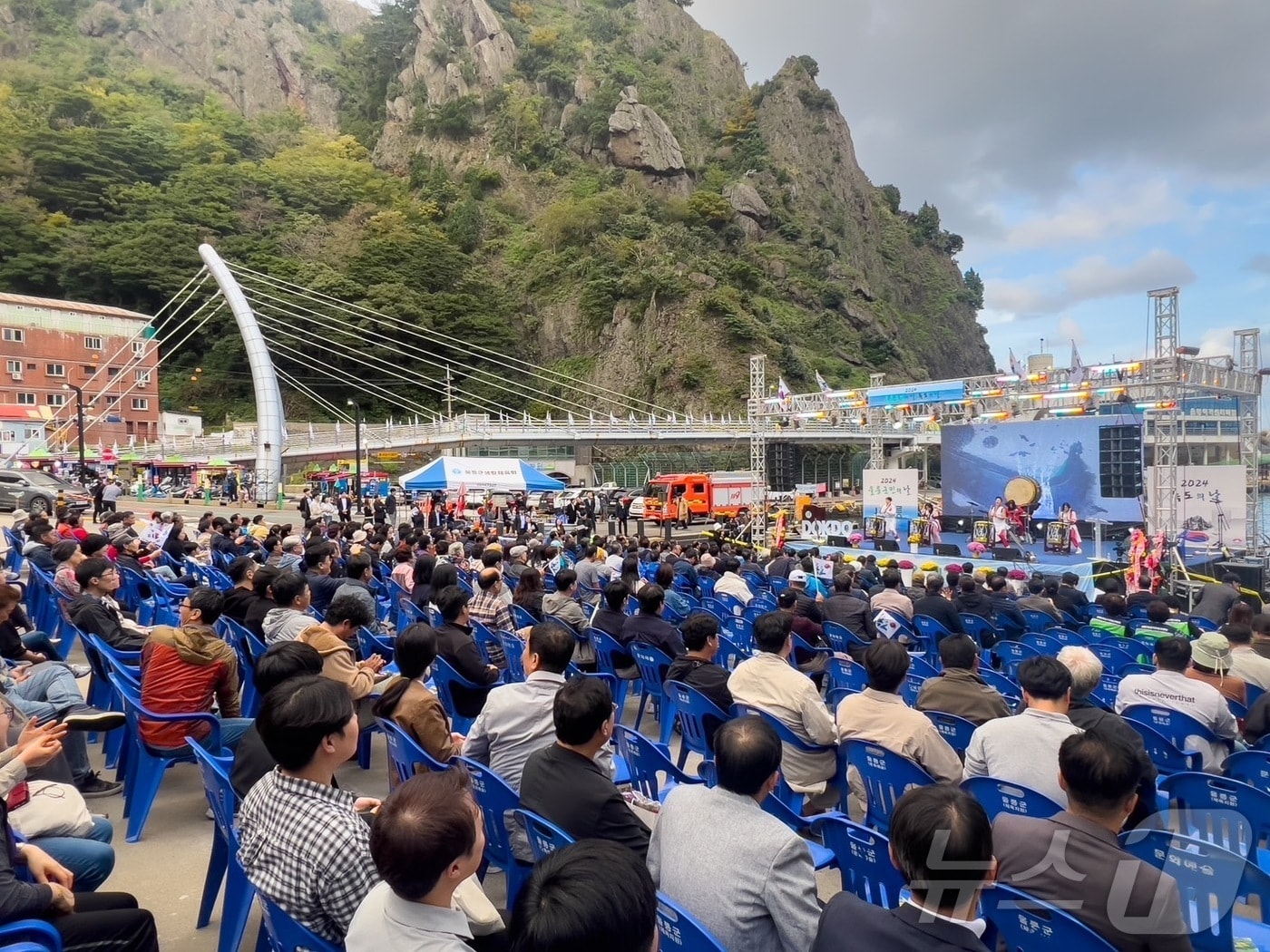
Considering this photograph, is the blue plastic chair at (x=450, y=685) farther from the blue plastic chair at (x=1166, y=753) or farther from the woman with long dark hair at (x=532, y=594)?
the blue plastic chair at (x=1166, y=753)

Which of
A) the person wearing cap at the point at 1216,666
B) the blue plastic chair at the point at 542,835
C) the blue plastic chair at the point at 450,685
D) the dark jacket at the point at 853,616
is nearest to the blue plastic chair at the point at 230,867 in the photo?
the blue plastic chair at the point at 542,835

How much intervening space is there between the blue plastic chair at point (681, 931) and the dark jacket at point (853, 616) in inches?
209

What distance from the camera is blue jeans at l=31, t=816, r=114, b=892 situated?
251 cm

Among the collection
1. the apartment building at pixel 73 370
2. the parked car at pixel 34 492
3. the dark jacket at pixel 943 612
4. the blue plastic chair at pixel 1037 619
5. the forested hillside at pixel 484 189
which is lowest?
the blue plastic chair at pixel 1037 619

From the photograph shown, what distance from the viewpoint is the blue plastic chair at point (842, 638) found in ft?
21.4

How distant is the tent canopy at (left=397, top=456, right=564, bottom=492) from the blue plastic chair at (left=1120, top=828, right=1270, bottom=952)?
48.7ft

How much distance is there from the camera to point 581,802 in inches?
94.8

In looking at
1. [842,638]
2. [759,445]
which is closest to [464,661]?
[842,638]

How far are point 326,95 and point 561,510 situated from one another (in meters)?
79.1

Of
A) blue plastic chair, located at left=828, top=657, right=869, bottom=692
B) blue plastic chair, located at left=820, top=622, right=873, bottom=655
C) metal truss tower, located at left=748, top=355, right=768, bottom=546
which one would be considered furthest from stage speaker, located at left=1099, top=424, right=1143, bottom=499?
blue plastic chair, located at left=828, top=657, right=869, bottom=692

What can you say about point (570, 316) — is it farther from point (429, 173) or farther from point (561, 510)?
point (561, 510)

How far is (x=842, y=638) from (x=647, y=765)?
12.4ft

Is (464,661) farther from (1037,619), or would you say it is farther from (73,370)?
(73,370)

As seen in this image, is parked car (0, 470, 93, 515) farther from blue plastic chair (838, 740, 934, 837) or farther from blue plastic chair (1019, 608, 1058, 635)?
blue plastic chair (838, 740, 934, 837)
